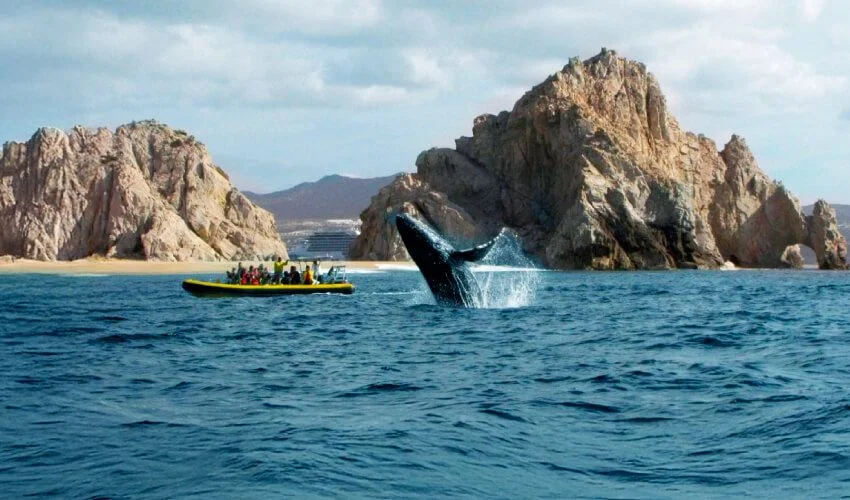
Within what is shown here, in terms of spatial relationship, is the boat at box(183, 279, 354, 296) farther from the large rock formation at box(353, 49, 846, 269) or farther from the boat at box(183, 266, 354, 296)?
the large rock formation at box(353, 49, 846, 269)

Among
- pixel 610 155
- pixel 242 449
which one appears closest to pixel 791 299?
pixel 242 449

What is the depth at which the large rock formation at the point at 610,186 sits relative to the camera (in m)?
91.2

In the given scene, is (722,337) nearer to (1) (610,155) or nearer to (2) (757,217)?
(1) (610,155)

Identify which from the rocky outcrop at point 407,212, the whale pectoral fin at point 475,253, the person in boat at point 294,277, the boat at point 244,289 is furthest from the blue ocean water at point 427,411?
the rocky outcrop at point 407,212

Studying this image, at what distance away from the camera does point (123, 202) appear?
293ft

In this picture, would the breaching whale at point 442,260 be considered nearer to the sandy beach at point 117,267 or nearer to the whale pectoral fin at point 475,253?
the whale pectoral fin at point 475,253

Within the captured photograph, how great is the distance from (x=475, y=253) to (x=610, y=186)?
6959 centimetres

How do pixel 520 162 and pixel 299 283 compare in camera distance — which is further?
pixel 520 162

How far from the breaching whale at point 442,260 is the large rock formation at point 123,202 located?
194ft

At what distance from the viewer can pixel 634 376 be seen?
598 inches

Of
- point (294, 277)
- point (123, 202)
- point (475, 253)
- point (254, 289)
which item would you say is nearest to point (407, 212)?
point (123, 202)

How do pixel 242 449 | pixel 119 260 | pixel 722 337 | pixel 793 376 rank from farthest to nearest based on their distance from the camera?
pixel 119 260 < pixel 722 337 < pixel 793 376 < pixel 242 449

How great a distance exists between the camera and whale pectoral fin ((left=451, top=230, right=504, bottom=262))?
83.2 feet

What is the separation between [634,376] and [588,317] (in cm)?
1347
